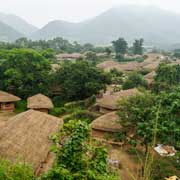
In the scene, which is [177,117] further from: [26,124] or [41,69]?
[41,69]

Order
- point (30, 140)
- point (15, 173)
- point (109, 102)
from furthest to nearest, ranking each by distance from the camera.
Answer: point (109, 102) → point (30, 140) → point (15, 173)

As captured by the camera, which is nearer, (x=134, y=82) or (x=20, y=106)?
(x=20, y=106)

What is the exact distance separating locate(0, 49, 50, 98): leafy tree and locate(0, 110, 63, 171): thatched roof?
27.9ft

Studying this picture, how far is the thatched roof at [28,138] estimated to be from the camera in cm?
1120

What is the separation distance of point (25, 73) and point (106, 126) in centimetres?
989

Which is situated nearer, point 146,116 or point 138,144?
point 146,116

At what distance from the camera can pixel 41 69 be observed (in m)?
25.2

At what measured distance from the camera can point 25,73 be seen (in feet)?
80.7

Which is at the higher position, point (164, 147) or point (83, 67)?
point (83, 67)

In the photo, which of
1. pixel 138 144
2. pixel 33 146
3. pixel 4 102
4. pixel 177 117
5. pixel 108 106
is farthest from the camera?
pixel 4 102

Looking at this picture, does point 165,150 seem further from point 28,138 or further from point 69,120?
point 69,120

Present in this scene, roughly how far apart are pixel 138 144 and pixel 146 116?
88.2 inches

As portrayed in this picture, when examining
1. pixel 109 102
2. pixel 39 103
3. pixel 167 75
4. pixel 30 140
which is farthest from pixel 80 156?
pixel 167 75

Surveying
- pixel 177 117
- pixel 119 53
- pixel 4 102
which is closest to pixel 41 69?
pixel 4 102
